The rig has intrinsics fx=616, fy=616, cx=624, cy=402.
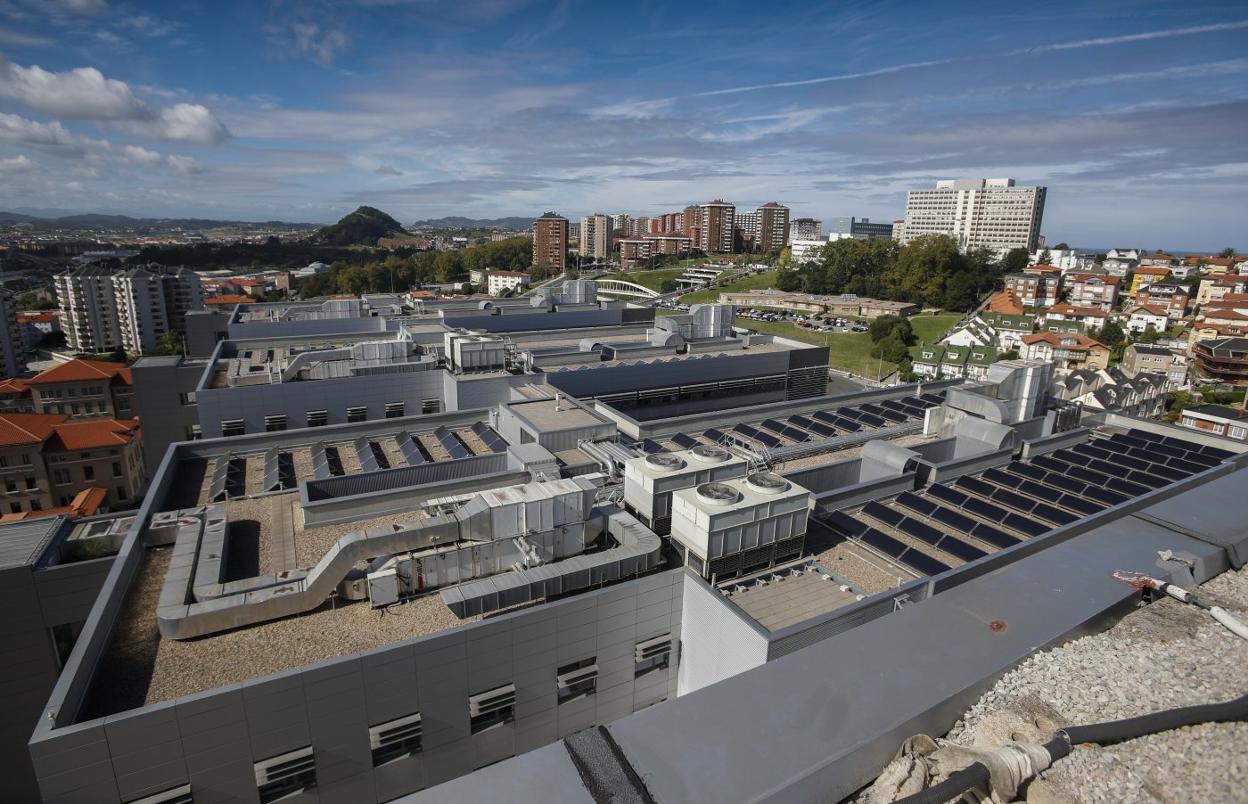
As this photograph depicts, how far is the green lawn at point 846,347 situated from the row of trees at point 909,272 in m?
23.2

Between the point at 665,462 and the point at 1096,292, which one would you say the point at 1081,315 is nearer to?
the point at 1096,292

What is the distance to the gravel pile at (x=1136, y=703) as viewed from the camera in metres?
4.33

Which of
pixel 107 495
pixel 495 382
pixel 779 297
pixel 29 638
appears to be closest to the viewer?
pixel 29 638

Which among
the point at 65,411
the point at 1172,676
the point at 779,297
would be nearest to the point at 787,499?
the point at 1172,676

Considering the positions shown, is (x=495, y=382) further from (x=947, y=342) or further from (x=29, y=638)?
(x=947, y=342)

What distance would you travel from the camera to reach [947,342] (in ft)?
297

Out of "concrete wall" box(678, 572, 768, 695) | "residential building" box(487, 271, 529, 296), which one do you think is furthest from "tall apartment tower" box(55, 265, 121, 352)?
"concrete wall" box(678, 572, 768, 695)

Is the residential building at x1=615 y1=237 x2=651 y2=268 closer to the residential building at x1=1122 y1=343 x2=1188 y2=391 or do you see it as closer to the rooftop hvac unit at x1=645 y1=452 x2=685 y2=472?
the residential building at x1=1122 y1=343 x2=1188 y2=391

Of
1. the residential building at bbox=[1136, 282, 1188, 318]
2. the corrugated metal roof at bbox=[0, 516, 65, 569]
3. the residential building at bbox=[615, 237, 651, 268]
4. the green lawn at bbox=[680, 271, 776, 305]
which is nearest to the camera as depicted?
the corrugated metal roof at bbox=[0, 516, 65, 569]

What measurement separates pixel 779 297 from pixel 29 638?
11268 cm

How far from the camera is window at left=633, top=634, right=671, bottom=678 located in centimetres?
1566

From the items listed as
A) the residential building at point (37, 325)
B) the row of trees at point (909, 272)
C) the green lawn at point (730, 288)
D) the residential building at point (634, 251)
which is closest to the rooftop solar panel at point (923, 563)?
the row of trees at point (909, 272)

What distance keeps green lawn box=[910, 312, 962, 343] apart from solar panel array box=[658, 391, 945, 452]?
222 feet

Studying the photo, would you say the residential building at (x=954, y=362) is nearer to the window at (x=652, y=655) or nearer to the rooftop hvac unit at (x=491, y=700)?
the window at (x=652, y=655)
